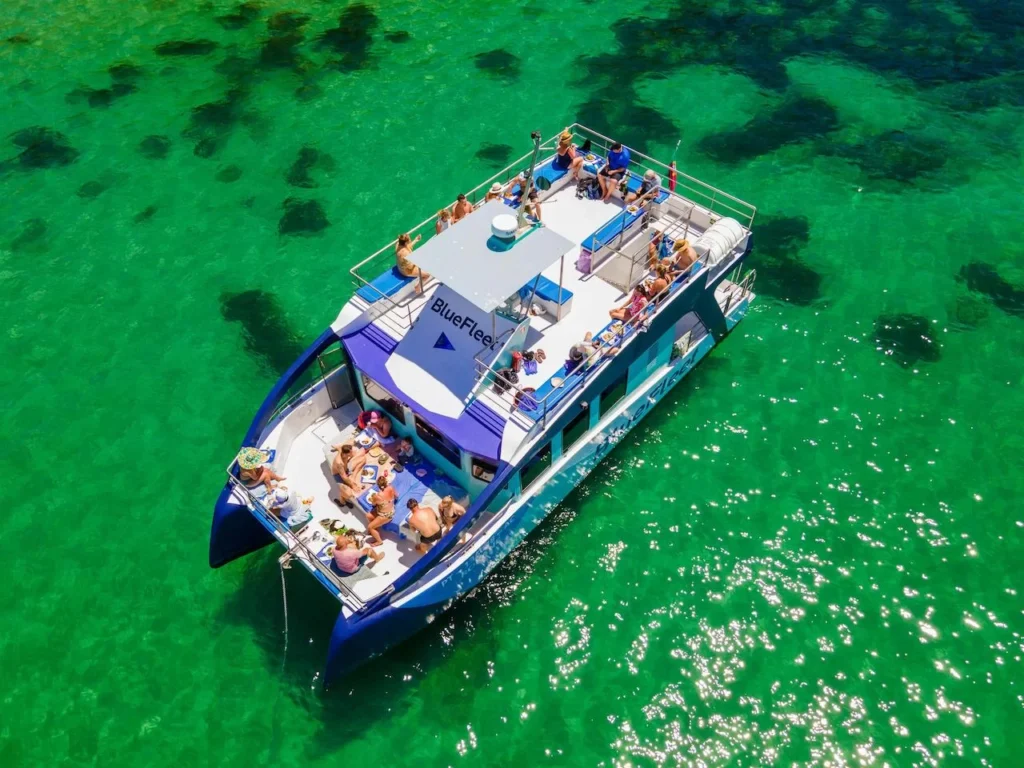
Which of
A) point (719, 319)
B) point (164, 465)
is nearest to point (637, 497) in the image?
point (719, 319)

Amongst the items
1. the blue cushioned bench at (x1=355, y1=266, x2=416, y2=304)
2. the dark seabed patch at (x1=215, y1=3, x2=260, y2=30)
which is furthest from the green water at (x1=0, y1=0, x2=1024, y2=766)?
the blue cushioned bench at (x1=355, y1=266, x2=416, y2=304)

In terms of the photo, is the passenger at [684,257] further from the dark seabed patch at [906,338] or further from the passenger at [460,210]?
the dark seabed patch at [906,338]

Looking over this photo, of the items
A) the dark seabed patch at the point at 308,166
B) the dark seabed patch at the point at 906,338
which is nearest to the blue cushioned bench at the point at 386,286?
the dark seabed patch at the point at 308,166

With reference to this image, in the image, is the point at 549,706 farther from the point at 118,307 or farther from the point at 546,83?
the point at 546,83

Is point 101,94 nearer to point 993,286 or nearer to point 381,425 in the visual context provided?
point 381,425

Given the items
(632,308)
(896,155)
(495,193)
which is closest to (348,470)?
(632,308)
